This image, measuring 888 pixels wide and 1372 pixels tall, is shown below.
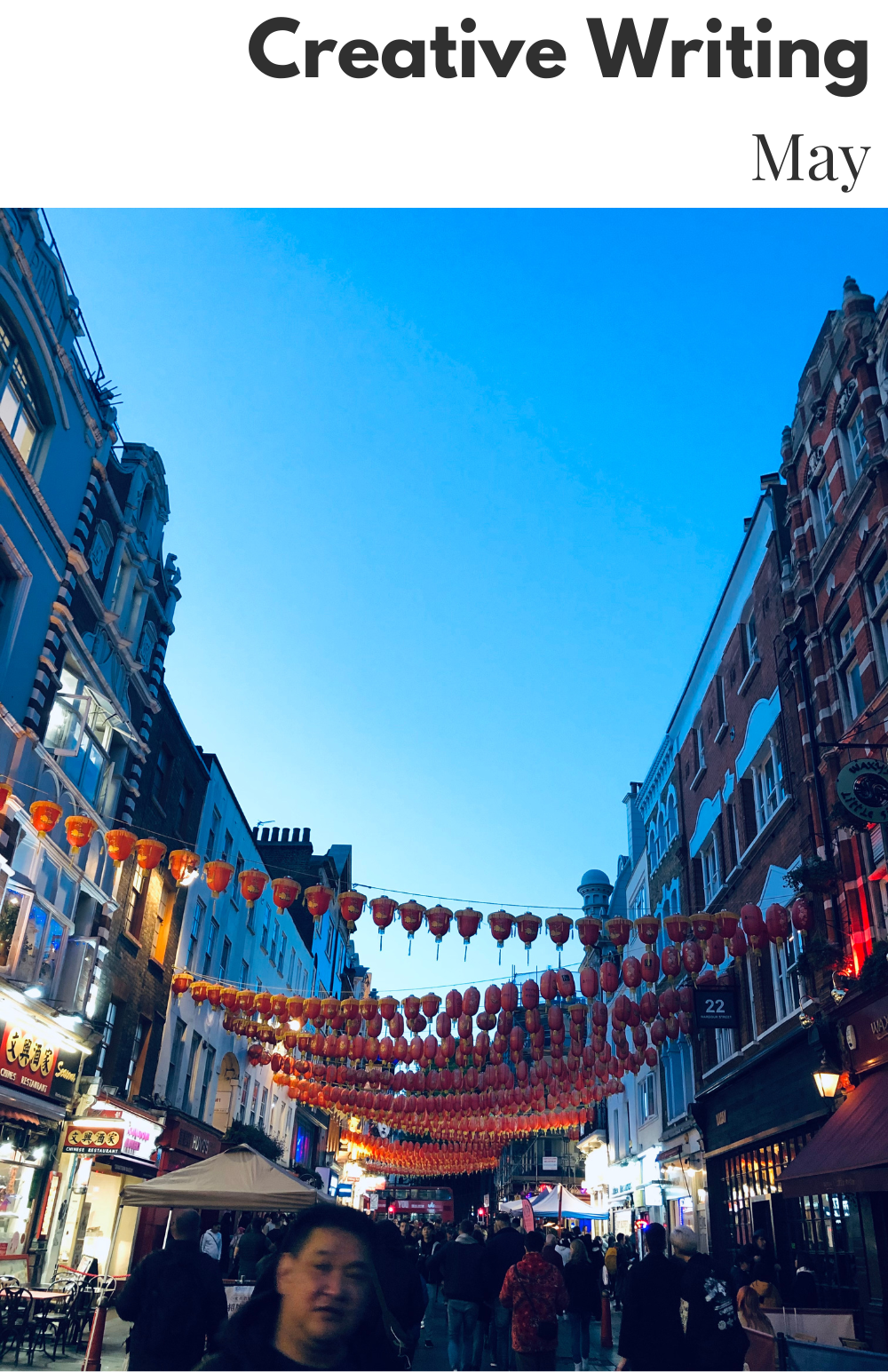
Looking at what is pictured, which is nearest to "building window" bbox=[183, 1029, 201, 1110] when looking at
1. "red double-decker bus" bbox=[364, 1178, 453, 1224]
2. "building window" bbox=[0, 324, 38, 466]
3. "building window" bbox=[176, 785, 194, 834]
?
"building window" bbox=[176, 785, 194, 834]

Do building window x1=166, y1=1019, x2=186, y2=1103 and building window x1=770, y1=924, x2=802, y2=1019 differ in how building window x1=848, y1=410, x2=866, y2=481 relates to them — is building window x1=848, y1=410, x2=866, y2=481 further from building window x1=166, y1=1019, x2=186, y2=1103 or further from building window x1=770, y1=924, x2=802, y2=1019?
building window x1=166, y1=1019, x2=186, y2=1103

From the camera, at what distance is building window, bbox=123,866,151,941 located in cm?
2386

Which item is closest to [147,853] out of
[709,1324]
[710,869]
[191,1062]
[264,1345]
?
[709,1324]

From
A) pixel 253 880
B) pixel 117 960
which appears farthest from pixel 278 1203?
pixel 117 960

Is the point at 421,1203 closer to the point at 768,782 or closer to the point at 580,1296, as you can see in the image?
the point at 768,782

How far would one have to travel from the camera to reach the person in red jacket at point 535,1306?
1038 centimetres

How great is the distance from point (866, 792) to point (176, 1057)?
2103 cm

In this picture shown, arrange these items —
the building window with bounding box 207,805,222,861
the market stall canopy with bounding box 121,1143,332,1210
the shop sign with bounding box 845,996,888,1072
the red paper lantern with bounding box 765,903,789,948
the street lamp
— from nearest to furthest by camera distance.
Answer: the market stall canopy with bounding box 121,1143,332,1210, the shop sign with bounding box 845,996,888,1072, the street lamp, the red paper lantern with bounding box 765,903,789,948, the building window with bounding box 207,805,222,861

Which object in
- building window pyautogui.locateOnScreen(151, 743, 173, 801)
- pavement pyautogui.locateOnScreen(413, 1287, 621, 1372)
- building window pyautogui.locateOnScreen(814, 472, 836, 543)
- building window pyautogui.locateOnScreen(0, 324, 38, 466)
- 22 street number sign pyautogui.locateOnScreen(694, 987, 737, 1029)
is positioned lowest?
pavement pyautogui.locateOnScreen(413, 1287, 621, 1372)

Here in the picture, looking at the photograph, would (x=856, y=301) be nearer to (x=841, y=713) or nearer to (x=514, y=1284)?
(x=841, y=713)

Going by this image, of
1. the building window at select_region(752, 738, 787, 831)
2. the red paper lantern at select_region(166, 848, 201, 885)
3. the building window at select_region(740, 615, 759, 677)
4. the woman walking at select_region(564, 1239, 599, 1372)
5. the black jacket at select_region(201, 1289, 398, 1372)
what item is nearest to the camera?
the black jacket at select_region(201, 1289, 398, 1372)

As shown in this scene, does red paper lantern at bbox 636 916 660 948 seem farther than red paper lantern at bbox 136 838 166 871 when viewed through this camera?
Yes

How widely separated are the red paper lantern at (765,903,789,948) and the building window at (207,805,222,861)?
62.4 feet

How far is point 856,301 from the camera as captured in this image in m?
19.0
